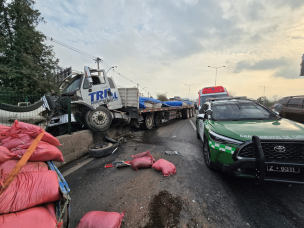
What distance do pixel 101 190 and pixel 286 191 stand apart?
10.7ft

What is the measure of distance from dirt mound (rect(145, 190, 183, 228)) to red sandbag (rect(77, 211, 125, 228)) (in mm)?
403

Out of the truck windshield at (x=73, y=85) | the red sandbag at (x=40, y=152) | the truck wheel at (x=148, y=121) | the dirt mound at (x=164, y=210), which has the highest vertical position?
the truck windshield at (x=73, y=85)

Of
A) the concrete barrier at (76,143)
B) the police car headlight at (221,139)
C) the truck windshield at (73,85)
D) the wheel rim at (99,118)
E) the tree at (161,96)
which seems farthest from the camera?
the tree at (161,96)

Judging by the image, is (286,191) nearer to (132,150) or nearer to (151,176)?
(151,176)

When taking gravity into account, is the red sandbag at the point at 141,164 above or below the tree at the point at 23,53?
below

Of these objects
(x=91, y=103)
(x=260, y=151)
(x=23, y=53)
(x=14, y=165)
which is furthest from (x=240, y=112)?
(x=23, y=53)

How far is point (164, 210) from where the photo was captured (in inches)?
87.4

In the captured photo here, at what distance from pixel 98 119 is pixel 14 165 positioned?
3955mm

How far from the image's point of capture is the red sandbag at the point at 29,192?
4.08 ft

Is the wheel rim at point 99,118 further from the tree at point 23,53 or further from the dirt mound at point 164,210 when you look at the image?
the tree at point 23,53

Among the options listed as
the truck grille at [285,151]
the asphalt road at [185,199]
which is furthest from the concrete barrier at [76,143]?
the truck grille at [285,151]

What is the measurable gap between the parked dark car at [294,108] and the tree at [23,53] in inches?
655

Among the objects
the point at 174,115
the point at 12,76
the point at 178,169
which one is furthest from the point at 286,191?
the point at 12,76

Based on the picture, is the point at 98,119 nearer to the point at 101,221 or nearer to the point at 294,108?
the point at 101,221
